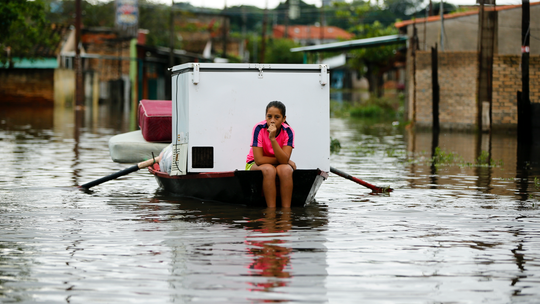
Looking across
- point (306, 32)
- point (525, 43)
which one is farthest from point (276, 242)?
point (306, 32)

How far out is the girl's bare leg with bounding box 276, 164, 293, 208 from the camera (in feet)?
27.4

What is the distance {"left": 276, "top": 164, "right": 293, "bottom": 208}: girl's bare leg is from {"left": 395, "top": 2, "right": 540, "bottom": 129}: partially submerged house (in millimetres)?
12790

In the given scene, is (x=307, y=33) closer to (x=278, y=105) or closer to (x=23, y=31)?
(x=23, y=31)

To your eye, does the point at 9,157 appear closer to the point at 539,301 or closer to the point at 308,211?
the point at 308,211

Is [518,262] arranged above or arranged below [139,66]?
below

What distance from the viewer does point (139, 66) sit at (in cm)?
5038

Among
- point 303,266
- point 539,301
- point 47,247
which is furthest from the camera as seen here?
point 47,247

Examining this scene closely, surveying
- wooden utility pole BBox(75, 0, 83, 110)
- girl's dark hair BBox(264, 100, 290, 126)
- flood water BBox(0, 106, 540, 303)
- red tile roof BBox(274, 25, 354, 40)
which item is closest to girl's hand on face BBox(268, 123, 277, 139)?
girl's dark hair BBox(264, 100, 290, 126)

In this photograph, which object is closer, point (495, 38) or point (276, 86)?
point (276, 86)

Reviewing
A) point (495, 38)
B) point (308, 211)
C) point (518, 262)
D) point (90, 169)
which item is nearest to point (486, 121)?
point (495, 38)

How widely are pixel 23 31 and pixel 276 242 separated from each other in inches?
1262

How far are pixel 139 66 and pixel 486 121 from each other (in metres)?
33.5

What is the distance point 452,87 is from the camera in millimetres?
22234

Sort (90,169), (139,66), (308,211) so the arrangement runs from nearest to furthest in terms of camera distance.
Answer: (308,211) → (90,169) → (139,66)
